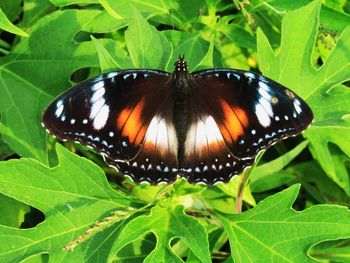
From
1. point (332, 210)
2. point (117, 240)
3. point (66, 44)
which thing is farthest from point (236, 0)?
point (117, 240)


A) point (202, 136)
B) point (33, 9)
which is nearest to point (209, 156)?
point (202, 136)

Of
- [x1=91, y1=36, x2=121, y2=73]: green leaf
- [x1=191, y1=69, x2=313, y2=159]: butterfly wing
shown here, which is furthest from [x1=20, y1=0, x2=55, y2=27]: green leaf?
[x1=191, y1=69, x2=313, y2=159]: butterfly wing

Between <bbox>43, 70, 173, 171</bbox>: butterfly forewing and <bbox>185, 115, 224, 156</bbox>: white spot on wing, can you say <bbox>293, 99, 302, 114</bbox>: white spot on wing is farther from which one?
<bbox>43, 70, 173, 171</bbox>: butterfly forewing

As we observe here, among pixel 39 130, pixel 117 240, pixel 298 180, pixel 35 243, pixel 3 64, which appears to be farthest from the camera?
pixel 298 180

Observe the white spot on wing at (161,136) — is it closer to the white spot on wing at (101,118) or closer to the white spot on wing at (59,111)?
the white spot on wing at (101,118)

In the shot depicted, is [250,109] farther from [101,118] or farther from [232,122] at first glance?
[101,118]

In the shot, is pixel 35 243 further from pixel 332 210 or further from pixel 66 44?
pixel 332 210

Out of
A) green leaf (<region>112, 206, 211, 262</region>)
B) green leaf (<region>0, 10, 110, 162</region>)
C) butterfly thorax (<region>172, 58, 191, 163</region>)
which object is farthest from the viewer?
green leaf (<region>0, 10, 110, 162</region>)
